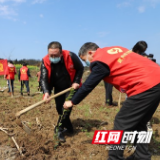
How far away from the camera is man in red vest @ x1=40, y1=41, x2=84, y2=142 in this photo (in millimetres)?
2818

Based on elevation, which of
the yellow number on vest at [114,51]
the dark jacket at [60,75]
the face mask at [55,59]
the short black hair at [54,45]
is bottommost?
the dark jacket at [60,75]

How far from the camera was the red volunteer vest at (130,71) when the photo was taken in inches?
76.6

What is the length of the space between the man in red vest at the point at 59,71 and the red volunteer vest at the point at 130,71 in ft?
3.21

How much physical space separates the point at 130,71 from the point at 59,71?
1385 millimetres

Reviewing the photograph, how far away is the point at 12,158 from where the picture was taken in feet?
8.15

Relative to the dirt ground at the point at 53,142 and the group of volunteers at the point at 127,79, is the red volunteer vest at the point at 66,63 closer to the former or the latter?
the group of volunteers at the point at 127,79

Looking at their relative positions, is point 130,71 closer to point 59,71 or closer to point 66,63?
point 66,63

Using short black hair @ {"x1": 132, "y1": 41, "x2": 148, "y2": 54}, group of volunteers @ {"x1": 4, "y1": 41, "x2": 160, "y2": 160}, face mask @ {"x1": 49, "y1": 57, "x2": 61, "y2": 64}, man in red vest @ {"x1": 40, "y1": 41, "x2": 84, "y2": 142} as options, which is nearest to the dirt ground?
man in red vest @ {"x1": 40, "y1": 41, "x2": 84, "y2": 142}

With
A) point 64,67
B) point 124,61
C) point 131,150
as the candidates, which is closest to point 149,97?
point 124,61

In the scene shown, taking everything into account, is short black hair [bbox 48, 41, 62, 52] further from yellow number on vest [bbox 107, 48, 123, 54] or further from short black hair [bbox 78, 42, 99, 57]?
yellow number on vest [bbox 107, 48, 123, 54]

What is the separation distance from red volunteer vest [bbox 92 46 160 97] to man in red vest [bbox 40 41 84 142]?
0.98m

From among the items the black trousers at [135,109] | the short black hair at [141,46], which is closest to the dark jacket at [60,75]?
the short black hair at [141,46]

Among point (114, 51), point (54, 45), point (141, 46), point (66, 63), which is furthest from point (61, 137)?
point (141, 46)

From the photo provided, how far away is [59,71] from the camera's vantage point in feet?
9.87
